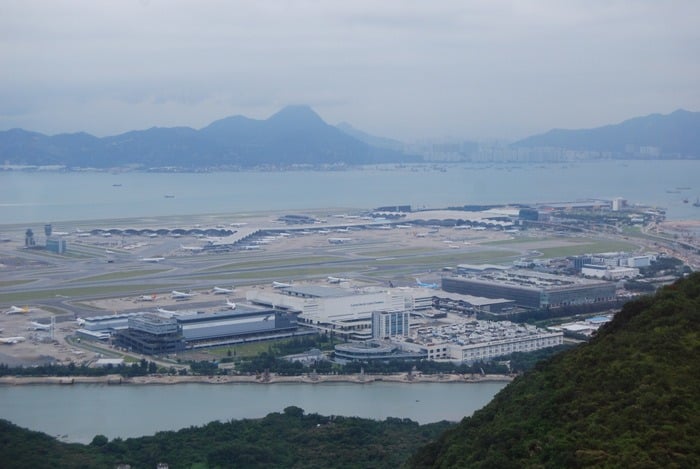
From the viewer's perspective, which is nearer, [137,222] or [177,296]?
[177,296]

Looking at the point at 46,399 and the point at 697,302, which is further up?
the point at 697,302

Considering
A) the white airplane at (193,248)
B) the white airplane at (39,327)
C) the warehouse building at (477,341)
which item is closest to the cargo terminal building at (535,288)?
the warehouse building at (477,341)

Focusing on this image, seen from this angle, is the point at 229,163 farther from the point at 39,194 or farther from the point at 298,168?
the point at 39,194

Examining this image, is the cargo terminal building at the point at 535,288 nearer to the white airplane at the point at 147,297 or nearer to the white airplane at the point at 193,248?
the white airplane at the point at 147,297

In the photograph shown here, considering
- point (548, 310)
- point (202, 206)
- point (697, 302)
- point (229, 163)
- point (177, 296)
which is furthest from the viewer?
point (229, 163)

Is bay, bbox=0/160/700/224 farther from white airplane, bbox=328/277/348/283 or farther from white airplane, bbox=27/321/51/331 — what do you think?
white airplane, bbox=27/321/51/331

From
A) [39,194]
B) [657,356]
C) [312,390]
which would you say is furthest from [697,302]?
[39,194]
